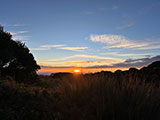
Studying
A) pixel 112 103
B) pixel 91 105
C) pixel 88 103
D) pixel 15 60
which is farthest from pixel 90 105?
pixel 15 60

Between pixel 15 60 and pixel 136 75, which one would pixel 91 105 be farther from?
pixel 15 60

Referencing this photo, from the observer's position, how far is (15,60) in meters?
14.8

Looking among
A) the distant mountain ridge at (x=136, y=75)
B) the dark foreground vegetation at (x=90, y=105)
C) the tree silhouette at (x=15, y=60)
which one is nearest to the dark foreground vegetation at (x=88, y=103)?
the dark foreground vegetation at (x=90, y=105)

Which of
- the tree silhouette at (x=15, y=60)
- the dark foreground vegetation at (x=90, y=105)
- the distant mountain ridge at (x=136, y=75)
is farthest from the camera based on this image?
the tree silhouette at (x=15, y=60)

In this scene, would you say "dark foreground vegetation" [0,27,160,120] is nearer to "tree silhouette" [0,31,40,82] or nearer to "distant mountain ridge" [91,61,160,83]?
"distant mountain ridge" [91,61,160,83]

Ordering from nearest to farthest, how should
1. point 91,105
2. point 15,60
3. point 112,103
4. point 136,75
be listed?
point 112,103
point 91,105
point 136,75
point 15,60

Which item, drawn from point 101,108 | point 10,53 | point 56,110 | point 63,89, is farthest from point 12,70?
point 101,108

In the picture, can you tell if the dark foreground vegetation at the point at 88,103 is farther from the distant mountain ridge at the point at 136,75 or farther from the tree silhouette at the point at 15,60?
the tree silhouette at the point at 15,60

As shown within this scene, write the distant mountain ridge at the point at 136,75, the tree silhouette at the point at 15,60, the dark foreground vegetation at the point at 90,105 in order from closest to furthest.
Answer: the dark foreground vegetation at the point at 90,105, the distant mountain ridge at the point at 136,75, the tree silhouette at the point at 15,60

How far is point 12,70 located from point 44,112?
1026 cm

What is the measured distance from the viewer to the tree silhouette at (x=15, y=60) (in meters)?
14.0

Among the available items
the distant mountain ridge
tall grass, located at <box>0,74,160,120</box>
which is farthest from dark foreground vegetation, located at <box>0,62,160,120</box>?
the distant mountain ridge

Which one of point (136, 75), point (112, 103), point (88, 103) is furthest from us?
point (136, 75)

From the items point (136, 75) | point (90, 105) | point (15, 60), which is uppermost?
point (15, 60)
